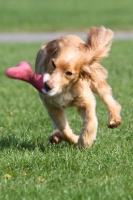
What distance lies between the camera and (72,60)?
607 cm

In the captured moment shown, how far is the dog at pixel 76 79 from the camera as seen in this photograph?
6031 mm

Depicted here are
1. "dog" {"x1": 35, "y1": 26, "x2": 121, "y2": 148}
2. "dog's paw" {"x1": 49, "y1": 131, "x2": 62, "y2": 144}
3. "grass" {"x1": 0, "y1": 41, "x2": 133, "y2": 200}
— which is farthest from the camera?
"dog's paw" {"x1": 49, "y1": 131, "x2": 62, "y2": 144}

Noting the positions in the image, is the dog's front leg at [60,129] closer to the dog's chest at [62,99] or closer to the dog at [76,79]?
the dog at [76,79]

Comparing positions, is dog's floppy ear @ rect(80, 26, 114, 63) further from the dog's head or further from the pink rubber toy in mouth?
the pink rubber toy in mouth

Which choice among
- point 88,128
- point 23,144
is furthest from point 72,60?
point 23,144

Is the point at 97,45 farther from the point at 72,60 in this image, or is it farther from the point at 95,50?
the point at 72,60

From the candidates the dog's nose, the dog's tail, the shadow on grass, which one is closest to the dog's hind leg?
the dog's tail

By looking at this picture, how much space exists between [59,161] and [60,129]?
3.47 feet

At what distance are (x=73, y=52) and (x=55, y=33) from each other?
22.5 m

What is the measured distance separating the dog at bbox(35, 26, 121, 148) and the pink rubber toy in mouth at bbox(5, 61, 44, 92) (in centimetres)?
12

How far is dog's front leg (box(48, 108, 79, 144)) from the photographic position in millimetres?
6766

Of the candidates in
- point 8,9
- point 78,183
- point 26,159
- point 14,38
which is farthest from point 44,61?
point 8,9

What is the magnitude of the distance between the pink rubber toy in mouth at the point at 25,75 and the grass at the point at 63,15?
23105 mm

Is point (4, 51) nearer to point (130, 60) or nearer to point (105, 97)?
point (130, 60)
